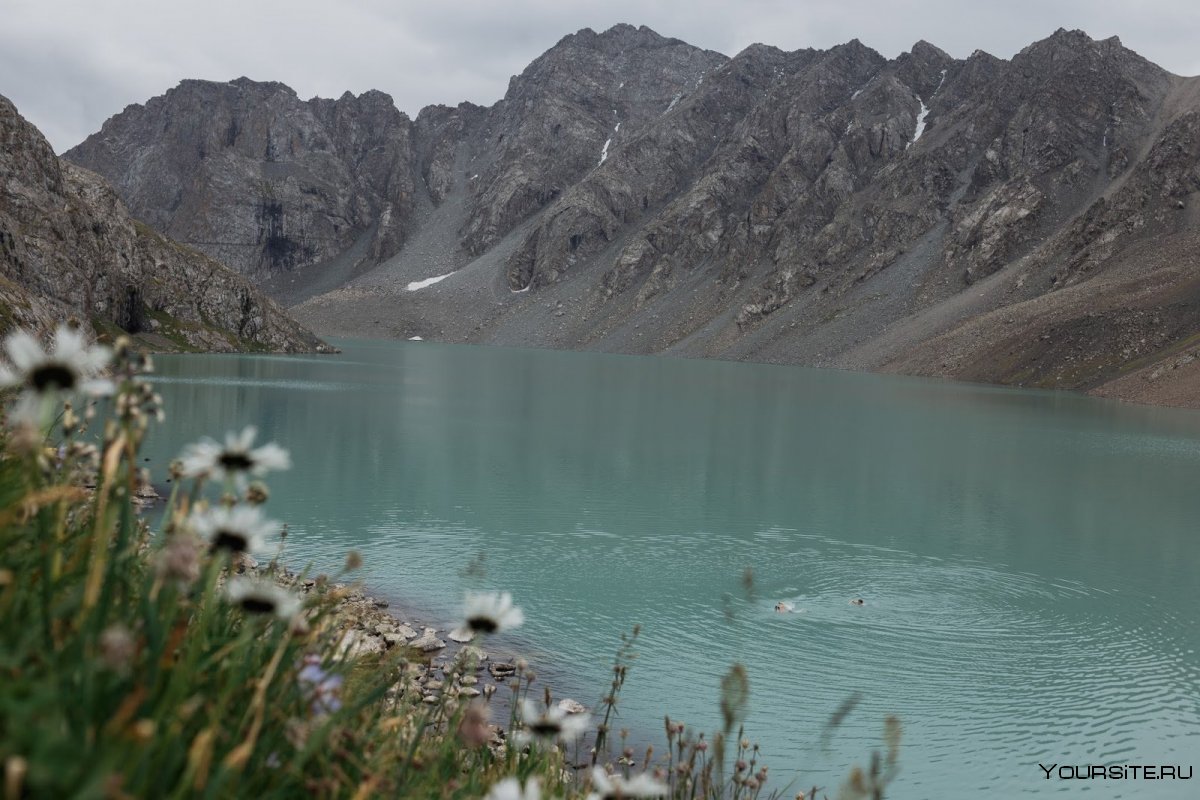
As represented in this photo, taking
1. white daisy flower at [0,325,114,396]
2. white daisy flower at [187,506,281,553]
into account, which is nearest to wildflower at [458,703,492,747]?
white daisy flower at [187,506,281,553]

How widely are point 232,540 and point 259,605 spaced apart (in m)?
0.21

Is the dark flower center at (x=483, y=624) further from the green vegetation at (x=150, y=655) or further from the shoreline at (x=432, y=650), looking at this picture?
the shoreline at (x=432, y=650)

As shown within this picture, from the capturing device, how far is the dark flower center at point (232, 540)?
2629 mm

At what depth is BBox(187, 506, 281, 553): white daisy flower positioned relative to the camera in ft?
8.64

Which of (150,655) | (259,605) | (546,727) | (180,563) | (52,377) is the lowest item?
(546,727)

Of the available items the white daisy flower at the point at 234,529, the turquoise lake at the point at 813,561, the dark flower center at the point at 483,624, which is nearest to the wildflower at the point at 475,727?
the dark flower center at the point at 483,624

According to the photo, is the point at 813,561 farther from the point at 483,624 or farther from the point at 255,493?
the point at 255,493

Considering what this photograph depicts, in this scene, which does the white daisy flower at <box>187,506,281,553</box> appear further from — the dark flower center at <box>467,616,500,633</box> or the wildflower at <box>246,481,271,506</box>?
the dark flower center at <box>467,616,500,633</box>

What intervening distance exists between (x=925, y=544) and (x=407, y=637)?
55.6 ft

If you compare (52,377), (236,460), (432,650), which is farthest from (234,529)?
(432,650)

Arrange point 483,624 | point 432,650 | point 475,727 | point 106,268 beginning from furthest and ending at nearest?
point 106,268, point 432,650, point 483,624, point 475,727

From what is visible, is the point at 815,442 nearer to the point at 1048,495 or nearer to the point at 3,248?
the point at 1048,495

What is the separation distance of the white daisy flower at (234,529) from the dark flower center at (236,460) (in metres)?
0.16

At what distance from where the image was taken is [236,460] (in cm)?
266
